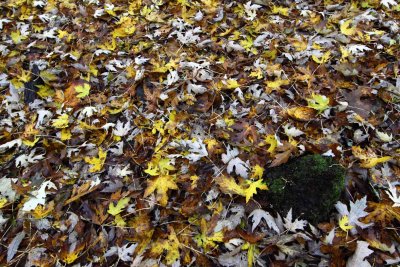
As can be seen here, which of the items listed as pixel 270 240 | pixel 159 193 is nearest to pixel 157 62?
pixel 159 193

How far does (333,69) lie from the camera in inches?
135

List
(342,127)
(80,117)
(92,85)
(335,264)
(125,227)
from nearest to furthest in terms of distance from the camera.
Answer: (335,264), (125,227), (342,127), (80,117), (92,85)

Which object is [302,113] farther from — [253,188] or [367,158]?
[253,188]

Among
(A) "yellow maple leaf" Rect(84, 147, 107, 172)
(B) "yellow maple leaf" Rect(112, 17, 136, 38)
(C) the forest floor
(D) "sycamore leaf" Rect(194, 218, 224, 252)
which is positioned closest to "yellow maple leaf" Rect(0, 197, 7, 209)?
(C) the forest floor

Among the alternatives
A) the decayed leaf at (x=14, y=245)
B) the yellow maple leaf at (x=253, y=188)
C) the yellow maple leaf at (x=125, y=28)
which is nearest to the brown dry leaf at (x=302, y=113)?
the yellow maple leaf at (x=253, y=188)

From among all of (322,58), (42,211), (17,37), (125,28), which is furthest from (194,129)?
(17,37)

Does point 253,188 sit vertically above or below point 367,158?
below

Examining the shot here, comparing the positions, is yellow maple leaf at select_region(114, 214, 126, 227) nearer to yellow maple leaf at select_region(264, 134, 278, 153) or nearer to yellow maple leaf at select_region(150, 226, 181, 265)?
yellow maple leaf at select_region(150, 226, 181, 265)

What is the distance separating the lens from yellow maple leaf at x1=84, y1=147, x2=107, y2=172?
2.90 meters

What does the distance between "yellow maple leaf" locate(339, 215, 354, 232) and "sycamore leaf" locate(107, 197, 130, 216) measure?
1657 mm

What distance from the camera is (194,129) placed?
122 inches

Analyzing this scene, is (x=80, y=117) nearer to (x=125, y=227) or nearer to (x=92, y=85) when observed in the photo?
(x=92, y=85)

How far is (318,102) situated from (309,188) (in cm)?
102

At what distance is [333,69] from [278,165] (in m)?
1.53
